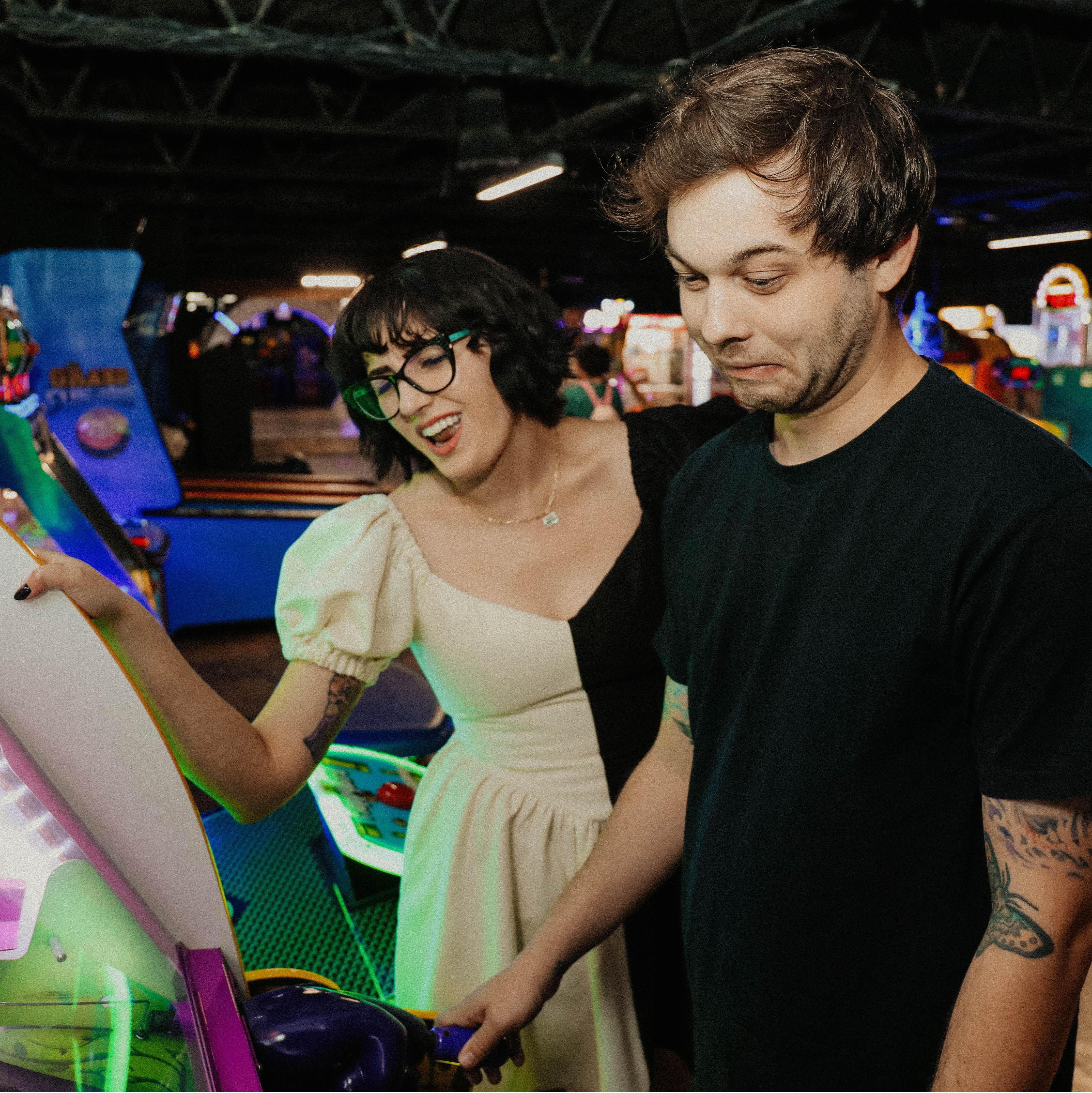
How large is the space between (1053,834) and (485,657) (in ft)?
2.57

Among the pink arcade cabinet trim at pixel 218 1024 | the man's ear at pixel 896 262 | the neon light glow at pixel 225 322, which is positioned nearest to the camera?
the pink arcade cabinet trim at pixel 218 1024

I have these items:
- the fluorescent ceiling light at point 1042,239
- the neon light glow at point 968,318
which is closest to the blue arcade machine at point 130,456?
the fluorescent ceiling light at point 1042,239

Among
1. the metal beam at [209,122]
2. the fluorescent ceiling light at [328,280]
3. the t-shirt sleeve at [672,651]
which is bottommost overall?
the t-shirt sleeve at [672,651]

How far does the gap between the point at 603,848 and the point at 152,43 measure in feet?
16.7

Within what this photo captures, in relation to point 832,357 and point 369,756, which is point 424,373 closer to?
point 832,357

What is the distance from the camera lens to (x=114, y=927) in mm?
648

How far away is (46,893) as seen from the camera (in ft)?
1.93

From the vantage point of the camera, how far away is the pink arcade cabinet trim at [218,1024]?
66 cm

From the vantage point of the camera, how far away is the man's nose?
33.1 inches

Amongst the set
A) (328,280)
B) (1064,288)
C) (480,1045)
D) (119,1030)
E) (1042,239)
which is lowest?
(480,1045)

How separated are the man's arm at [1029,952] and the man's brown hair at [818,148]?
0.48 m

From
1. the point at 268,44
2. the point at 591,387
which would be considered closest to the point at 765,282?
the point at 268,44

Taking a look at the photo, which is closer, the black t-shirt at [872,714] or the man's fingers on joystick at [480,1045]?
the black t-shirt at [872,714]

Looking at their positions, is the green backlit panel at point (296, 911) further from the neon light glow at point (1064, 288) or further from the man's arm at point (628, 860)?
the neon light glow at point (1064, 288)
